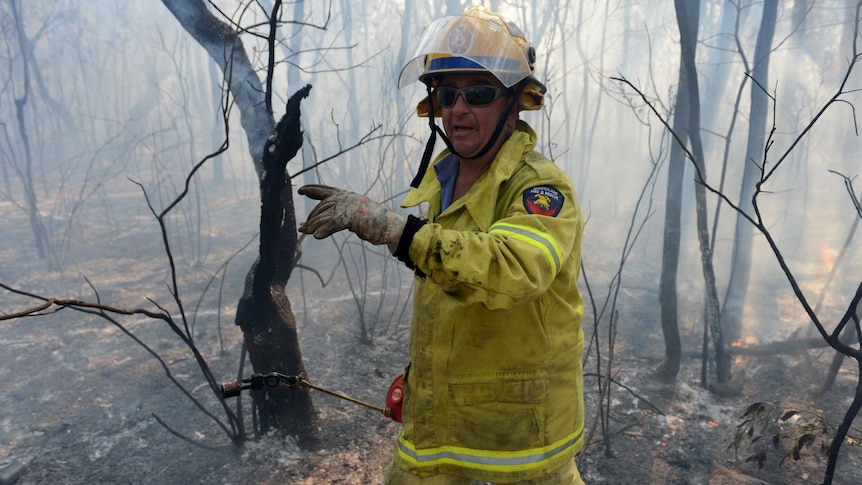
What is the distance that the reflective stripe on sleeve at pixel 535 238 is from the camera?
1.28 m

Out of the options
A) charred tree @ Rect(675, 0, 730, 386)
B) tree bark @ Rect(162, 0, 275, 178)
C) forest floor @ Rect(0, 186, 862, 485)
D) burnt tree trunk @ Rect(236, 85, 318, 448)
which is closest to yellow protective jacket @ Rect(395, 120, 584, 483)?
burnt tree trunk @ Rect(236, 85, 318, 448)

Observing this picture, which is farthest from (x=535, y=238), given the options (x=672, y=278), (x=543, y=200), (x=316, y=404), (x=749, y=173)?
(x=749, y=173)

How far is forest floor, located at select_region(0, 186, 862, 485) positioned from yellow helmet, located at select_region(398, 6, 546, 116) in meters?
2.62

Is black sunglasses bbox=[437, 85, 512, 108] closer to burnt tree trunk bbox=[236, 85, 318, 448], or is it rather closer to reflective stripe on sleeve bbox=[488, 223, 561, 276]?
reflective stripe on sleeve bbox=[488, 223, 561, 276]

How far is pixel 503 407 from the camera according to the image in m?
1.62

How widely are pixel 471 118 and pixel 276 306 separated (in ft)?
6.78

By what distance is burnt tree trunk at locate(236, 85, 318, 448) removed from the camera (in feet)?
8.68

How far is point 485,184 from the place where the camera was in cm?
161

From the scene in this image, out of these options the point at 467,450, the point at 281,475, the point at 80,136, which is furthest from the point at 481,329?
the point at 80,136

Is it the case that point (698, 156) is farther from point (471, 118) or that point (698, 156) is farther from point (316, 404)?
point (316, 404)

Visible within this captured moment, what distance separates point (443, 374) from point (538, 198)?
719 millimetres

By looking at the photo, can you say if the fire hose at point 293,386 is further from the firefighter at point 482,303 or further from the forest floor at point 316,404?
the forest floor at point 316,404

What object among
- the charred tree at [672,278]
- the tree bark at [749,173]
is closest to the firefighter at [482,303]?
the charred tree at [672,278]

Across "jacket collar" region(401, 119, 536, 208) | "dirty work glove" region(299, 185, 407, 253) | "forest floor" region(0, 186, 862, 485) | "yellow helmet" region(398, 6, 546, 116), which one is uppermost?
"yellow helmet" region(398, 6, 546, 116)
